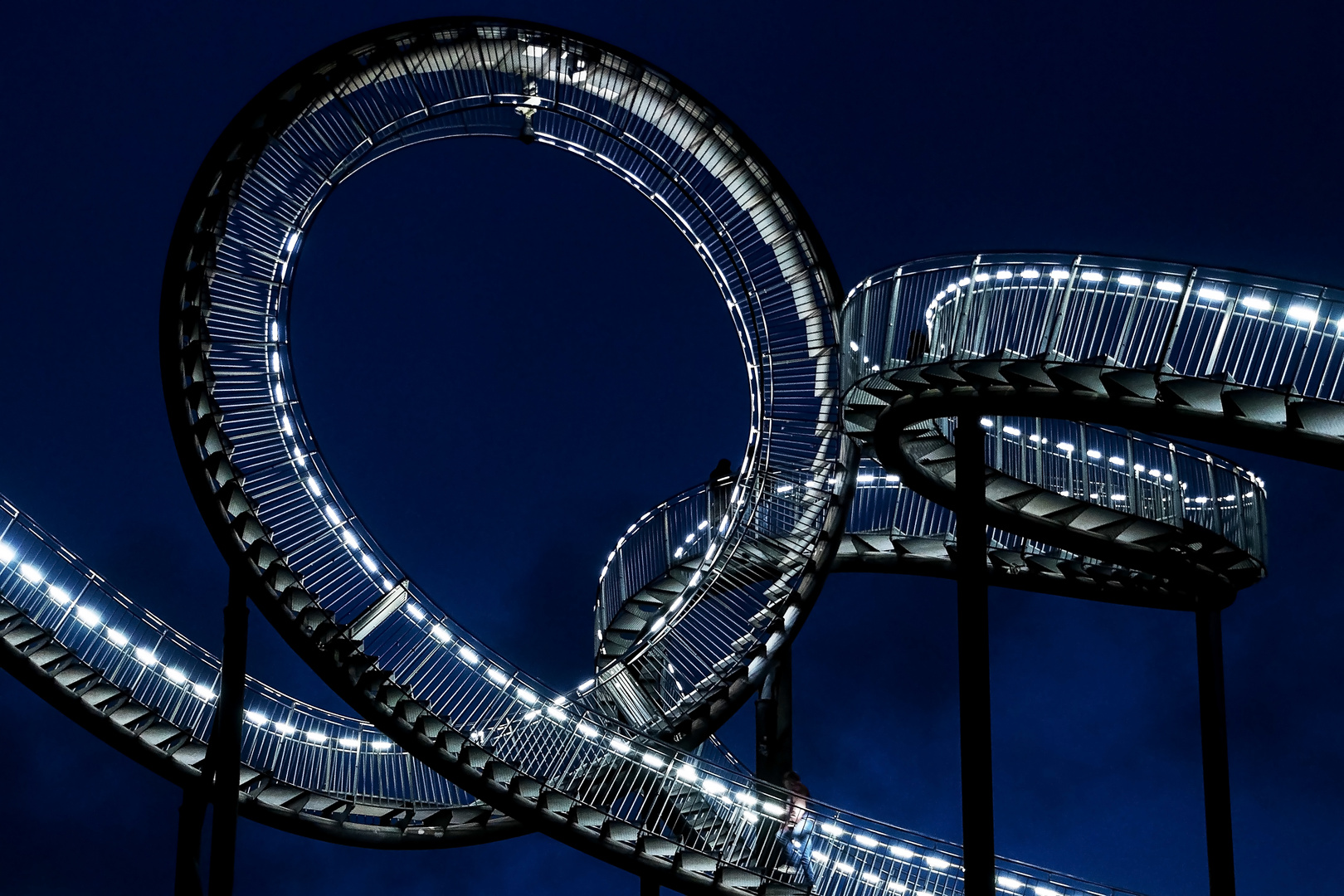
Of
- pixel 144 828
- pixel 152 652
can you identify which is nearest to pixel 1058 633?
pixel 144 828

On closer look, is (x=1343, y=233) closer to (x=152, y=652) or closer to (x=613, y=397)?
(x=613, y=397)

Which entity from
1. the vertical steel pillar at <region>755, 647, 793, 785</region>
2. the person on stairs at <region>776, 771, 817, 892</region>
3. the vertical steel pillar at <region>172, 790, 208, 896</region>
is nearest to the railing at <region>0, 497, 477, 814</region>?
the vertical steel pillar at <region>172, 790, 208, 896</region>

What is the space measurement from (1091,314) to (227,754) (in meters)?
9.72

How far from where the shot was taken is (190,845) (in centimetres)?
1541

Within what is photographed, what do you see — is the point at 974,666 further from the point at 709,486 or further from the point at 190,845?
the point at 190,845

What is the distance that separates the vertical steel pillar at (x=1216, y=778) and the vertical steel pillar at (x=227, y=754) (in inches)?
445

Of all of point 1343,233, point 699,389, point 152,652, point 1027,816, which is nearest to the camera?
point 152,652

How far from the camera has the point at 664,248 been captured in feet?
237

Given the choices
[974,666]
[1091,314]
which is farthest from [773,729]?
[1091,314]

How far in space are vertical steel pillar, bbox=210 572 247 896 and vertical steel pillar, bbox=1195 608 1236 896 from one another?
11.3 meters

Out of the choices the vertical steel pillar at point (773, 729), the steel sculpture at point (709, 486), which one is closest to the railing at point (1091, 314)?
the steel sculpture at point (709, 486)

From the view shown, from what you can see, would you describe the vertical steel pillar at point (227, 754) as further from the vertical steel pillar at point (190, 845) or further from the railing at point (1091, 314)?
the railing at point (1091, 314)

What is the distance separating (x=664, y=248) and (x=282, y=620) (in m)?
58.5

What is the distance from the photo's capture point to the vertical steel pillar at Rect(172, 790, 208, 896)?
1533 centimetres
